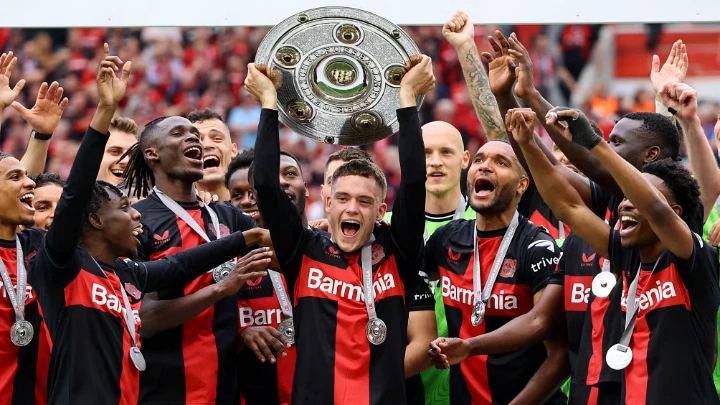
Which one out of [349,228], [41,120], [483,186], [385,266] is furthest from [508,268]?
[41,120]

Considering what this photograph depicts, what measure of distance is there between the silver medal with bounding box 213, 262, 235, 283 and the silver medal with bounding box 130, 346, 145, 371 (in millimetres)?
681

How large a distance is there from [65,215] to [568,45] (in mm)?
5209

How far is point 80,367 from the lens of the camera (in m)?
4.60

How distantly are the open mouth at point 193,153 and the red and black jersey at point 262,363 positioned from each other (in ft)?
2.22

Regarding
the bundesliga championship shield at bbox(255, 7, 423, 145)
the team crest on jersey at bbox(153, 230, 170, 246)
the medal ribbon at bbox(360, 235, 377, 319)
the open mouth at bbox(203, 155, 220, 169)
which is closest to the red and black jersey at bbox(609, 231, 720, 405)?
the medal ribbon at bbox(360, 235, 377, 319)

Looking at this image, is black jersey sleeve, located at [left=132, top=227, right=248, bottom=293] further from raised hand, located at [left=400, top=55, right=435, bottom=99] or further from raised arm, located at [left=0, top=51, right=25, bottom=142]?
raised arm, located at [left=0, top=51, right=25, bottom=142]

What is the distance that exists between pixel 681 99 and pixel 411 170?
1.33 meters

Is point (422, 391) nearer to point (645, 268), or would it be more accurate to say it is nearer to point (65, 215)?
point (645, 268)

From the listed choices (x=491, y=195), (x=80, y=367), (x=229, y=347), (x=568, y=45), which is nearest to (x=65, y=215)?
(x=80, y=367)

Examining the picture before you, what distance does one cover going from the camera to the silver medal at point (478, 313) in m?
5.20

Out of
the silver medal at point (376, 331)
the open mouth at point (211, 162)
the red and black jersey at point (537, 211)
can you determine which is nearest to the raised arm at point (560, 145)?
the silver medal at point (376, 331)

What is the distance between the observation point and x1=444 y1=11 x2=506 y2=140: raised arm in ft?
18.8

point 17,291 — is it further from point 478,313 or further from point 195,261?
point 478,313

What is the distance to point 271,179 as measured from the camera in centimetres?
460
